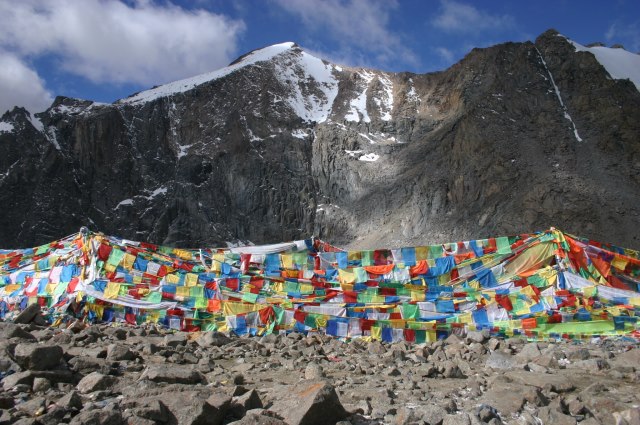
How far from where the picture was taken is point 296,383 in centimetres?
788

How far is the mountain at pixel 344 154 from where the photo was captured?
62188mm

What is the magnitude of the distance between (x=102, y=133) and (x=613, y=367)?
9475cm

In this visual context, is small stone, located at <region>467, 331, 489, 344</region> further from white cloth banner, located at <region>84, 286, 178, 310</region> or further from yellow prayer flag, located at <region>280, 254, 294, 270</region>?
white cloth banner, located at <region>84, 286, 178, 310</region>

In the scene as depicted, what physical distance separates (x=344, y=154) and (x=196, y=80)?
3904 centimetres

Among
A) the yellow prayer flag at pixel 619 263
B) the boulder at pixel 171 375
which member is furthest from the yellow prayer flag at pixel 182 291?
the yellow prayer flag at pixel 619 263

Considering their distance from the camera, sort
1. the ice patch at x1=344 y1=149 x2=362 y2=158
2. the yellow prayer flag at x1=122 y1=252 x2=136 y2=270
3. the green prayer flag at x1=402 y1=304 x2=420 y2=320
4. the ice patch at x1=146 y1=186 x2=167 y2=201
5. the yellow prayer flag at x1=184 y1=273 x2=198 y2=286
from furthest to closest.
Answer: the ice patch at x1=146 y1=186 x2=167 y2=201
the ice patch at x1=344 y1=149 x2=362 y2=158
the yellow prayer flag at x1=122 y1=252 x2=136 y2=270
the yellow prayer flag at x1=184 y1=273 x2=198 y2=286
the green prayer flag at x1=402 y1=304 x2=420 y2=320

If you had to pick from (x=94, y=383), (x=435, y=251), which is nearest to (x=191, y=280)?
(x=435, y=251)

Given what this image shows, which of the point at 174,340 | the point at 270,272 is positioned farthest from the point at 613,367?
the point at 270,272

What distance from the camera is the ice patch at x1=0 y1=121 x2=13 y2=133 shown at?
8812 centimetres

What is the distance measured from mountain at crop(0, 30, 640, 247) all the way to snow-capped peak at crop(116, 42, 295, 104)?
77 centimetres

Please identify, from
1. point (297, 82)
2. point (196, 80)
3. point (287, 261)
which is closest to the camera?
point (287, 261)

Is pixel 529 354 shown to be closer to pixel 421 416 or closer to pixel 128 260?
pixel 421 416

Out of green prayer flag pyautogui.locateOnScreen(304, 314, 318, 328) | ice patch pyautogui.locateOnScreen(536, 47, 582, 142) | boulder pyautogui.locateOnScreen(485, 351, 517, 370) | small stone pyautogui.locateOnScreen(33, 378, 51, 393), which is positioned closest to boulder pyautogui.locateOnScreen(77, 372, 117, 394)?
small stone pyautogui.locateOnScreen(33, 378, 51, 393)

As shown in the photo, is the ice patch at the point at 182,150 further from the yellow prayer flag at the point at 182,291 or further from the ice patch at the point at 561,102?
the yellow prayer flag at the point at 182,291
